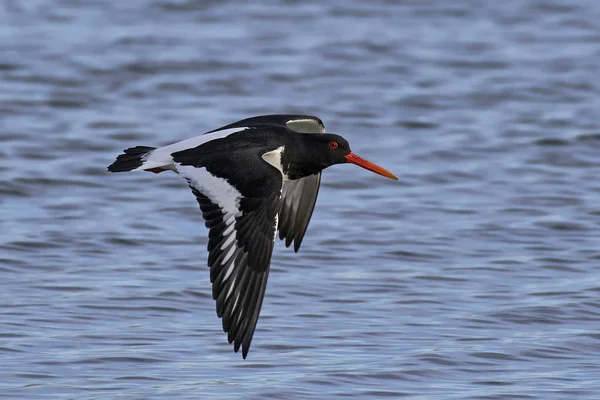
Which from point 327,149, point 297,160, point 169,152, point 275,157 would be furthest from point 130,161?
point 327,149

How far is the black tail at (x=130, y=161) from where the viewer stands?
768 cm

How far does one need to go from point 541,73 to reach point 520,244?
707cm

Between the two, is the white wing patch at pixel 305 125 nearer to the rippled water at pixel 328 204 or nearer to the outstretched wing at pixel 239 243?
the rippled water at pixel 328 204

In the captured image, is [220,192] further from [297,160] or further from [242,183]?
[297,160]

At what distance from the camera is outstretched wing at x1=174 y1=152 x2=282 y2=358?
22.1 feet

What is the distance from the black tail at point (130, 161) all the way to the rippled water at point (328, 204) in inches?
39.8

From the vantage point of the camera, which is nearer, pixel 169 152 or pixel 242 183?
pixel 242 183

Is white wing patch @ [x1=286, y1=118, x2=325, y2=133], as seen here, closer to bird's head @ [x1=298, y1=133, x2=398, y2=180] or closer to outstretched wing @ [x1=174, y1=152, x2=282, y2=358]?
bird's head @ [x1=298, y1=133, x2=398, y2=180]

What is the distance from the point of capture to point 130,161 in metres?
A: 7.82

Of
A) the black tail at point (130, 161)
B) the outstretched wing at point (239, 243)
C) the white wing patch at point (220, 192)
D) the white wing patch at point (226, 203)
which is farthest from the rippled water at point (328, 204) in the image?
the black tail at point (130, 161)

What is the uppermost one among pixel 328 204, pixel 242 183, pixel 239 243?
pixel 242 183

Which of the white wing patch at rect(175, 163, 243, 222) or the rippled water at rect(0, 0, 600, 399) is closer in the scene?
the white wing patch at rect(175, 163, 243, 222)

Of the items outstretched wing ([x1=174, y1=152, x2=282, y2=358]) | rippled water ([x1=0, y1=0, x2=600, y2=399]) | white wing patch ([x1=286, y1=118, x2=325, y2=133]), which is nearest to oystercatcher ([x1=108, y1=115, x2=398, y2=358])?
outstretched wing ([x1=174, y1=152, x2=282, y2=358])

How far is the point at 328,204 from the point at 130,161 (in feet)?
12.3
